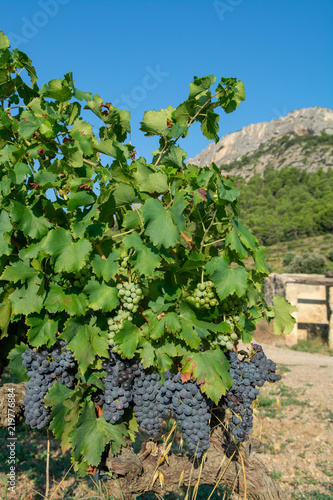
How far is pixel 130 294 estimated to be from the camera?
1.71 meters

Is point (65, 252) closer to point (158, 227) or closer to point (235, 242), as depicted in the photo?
point (158, 227)

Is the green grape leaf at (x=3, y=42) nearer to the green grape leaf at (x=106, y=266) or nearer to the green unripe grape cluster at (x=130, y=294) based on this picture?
the green grape leaf at (x=106, y=266)

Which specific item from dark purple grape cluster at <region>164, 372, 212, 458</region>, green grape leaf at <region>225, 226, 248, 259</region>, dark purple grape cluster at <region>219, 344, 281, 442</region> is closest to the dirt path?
dark purple grape cluster at <region>219, 344, 281, 442</region>

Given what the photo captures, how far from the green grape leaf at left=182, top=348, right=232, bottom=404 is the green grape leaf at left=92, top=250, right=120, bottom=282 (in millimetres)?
541

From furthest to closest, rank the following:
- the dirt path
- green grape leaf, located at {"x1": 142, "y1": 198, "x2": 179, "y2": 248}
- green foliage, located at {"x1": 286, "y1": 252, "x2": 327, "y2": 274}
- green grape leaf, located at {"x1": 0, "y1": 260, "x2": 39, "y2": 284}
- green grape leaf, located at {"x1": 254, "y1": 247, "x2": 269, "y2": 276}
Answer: green foliage, located at {"x1": 286, "y1": 252, "x2": 327, "y2": 274}
the dirt path
green grape leaf, located at {"x1": 254, "y1": 247, "x2": 269, "y2": 276}
green grape leaf, located at {"x1": 0, "y1": 260, "x2": 39, "y2": 284}
green grape leaf, located at {"x1": 142, "y1": 198, "x2": 179, "y2": 248}

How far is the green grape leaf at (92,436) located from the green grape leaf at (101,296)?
1.90ft

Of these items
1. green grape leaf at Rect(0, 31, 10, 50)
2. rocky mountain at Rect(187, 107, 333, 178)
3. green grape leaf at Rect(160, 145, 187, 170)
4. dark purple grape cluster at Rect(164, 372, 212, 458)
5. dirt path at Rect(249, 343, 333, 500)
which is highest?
rocky mountain at Rect(187, 107, 333, 178)

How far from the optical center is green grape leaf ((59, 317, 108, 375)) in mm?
1729

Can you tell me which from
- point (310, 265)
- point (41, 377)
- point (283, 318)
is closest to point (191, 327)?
point (283, 318)

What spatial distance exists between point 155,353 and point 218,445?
766 mm

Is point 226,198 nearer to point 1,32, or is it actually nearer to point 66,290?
point 66,290

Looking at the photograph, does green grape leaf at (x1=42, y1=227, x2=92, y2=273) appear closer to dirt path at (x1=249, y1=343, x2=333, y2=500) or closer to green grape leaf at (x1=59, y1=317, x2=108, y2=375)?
green grape leaf at (x1=59, y1=317, x2=108, y2=375)

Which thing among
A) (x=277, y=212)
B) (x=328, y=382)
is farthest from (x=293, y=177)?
(x=328, y=382)

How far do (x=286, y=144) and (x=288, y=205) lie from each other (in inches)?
1250
